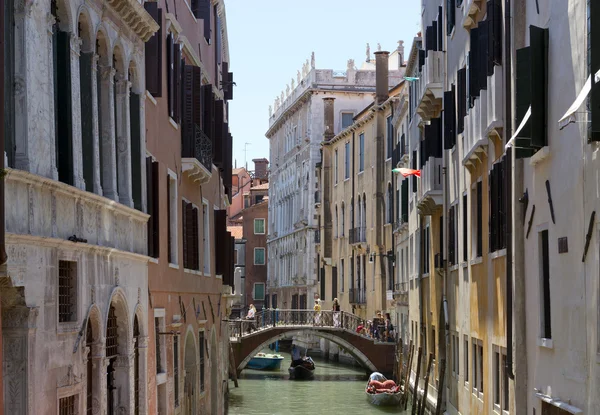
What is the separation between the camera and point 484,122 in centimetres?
1825

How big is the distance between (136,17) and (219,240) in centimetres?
1083

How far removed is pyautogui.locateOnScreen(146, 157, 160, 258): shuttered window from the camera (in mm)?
17359

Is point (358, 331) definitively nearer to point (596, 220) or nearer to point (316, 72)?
point (316, 72)

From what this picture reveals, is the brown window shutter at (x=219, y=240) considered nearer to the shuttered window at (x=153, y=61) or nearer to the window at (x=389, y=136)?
the shuttered window at (x=153, y=61)

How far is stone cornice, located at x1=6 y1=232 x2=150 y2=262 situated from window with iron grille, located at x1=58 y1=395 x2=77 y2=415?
5.16 ft

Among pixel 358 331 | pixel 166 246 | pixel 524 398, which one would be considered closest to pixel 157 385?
pixel 166 246

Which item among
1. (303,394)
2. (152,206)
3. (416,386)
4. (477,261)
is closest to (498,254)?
(477,261)

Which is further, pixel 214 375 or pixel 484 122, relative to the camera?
pixel 214 375

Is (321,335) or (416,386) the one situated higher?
(321,335)

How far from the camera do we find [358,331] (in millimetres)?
46469

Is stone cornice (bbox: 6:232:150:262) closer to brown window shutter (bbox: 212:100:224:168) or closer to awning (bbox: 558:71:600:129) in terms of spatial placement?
awning (bbox: 558:71:600:129)

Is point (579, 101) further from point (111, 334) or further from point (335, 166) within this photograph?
point (335, 166)

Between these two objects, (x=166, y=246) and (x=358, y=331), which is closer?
(x=166, y=246)

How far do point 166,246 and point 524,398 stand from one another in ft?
21.7
